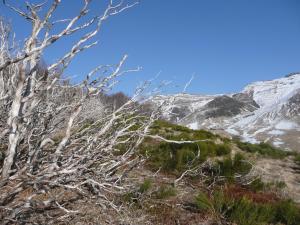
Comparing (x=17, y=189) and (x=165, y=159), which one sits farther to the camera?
(x=165, y=159)

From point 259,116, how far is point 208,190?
52478 millimetres

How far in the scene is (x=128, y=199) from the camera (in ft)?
16.7

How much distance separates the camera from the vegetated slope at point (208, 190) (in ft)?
16.9

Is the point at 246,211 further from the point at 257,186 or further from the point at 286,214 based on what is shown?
the point at 257,186

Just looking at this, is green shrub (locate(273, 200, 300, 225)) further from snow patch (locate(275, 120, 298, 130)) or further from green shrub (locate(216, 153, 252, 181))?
snow patch (locate(275, 120, 298, 130))

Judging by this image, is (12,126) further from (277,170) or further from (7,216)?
(277,170)

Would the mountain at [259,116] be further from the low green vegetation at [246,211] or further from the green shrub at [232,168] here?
the low green vegetation at [246,211]

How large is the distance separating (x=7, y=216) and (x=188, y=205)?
3.38m

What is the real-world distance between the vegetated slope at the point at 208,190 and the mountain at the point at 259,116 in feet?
39.4

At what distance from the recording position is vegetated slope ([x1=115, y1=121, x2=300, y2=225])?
16.9ft

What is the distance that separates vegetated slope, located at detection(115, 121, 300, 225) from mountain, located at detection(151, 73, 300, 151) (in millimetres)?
12001

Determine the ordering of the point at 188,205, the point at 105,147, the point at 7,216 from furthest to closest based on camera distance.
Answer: the point at 188,205, the point at 105,147, the point at 7,216

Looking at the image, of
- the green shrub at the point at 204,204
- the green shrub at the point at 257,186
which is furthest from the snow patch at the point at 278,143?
the green shrub at the point at 204,204

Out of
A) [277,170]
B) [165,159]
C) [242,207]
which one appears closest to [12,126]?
[242,207]
